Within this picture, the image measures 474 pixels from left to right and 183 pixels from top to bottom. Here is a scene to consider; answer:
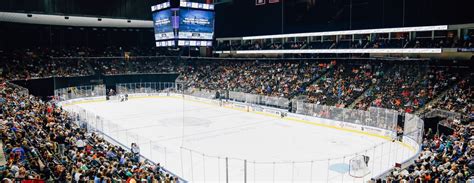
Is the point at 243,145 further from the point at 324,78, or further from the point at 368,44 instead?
the point at 368,44

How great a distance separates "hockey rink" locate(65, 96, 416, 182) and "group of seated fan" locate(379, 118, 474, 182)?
2.61 metres

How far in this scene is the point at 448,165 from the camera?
12.1m

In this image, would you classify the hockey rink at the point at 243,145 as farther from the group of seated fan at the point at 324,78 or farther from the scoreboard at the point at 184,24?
the scoreboard at the point at 184,24

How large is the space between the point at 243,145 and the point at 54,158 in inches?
473

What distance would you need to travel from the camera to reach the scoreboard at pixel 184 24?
29.8 meters

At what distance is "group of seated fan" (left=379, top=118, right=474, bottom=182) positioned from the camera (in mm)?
11148

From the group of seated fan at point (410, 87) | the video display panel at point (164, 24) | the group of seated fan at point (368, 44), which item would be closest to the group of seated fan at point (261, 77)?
the group of seated fan at point (368, 44)

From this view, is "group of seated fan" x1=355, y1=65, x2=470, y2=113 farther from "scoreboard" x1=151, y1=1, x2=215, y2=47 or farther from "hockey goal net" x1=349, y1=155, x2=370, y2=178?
"scoreboard" x1=151, y1=1, x2=215, y2=47

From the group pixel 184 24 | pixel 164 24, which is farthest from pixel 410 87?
pixel 164 24

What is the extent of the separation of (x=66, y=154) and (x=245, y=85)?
28.3 meters

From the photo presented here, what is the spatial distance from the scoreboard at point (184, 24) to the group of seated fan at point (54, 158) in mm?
13863

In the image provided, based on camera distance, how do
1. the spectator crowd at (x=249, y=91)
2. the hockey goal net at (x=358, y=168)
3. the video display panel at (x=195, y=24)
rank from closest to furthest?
the spectator crowd at (x=249, y=91) → the hockey goal net at (x=358, y=168) → the video display panel at (x=195, y=24)

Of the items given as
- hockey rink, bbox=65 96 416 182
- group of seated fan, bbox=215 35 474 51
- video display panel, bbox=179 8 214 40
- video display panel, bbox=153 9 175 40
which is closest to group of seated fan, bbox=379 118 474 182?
hockey rink, bbox=65 96 416 182

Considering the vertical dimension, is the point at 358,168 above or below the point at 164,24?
below
